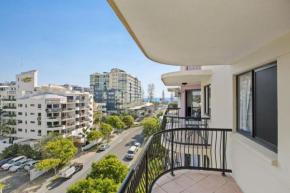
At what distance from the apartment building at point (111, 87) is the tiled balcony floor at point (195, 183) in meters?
50.6

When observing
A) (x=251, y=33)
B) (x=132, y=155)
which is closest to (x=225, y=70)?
(x=251, y=33)

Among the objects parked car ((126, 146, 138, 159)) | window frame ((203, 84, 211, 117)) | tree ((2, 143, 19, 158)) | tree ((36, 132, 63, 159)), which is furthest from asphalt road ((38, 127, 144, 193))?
window frame ((203, 84, 211, 117))

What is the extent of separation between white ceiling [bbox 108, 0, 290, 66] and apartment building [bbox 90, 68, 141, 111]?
51.7 metres

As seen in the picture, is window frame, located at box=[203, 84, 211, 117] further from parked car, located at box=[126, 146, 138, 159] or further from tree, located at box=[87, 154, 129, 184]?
parked car, located at box=[126, 146, 138, 159]

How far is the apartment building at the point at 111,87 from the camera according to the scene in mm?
53219

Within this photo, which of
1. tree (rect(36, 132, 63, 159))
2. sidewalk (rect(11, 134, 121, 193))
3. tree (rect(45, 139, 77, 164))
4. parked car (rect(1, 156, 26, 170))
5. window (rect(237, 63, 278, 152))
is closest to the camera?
window (rect(237, 63, 278, 152))

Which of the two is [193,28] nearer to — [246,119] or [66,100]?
[246,119]

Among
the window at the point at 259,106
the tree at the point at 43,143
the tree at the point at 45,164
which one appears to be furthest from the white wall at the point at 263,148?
the tree at the point at 43,143

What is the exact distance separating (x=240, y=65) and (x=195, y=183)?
238cm

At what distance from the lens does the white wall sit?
159 centimetres

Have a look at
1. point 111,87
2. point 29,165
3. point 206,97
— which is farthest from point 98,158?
point 111,87

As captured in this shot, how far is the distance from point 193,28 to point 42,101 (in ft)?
97.4

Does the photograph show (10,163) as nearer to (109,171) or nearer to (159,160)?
(109,171)

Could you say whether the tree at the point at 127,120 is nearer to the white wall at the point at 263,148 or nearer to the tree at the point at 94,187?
the tree at the point at 94,187
